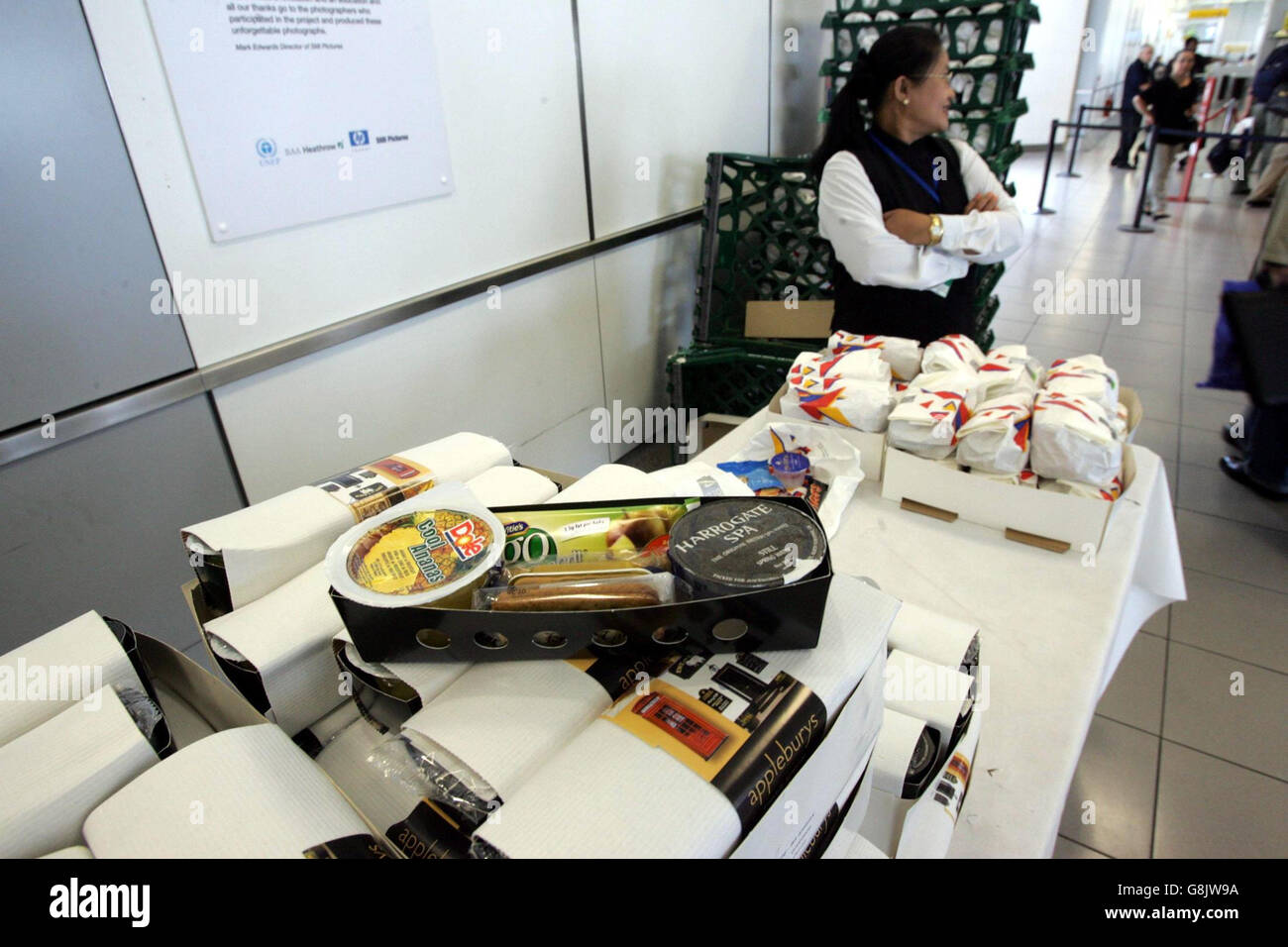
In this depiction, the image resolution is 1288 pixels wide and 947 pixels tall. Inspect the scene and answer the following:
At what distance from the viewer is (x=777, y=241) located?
2846mm

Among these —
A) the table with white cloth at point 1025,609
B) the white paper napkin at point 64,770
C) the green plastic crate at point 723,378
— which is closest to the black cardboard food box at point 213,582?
the white paper napkin at point 64,770

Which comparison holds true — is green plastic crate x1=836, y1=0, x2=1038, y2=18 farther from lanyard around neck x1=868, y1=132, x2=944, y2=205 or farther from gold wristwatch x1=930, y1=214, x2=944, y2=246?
gold wristwatch x1=930, y1=214, x2=944, y2=246

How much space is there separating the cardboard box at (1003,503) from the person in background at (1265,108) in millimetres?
5017

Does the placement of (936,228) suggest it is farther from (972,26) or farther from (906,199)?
(972,26)

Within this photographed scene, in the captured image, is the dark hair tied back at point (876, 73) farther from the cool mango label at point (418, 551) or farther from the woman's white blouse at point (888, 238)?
the cool mango label at point (418, 551)

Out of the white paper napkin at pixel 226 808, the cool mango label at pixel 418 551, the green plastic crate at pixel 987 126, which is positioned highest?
the green plastic crate at pixel 987 126

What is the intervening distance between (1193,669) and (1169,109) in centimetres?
703

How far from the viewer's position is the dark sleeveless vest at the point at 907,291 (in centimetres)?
201

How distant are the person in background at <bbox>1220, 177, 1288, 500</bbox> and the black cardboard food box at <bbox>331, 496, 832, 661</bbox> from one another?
2665mm

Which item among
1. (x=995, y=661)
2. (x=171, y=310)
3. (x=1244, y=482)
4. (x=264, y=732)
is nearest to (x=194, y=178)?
(x=171, y=310)

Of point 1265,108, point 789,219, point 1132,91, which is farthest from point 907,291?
point 1132,91

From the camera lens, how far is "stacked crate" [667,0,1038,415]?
2572 mm

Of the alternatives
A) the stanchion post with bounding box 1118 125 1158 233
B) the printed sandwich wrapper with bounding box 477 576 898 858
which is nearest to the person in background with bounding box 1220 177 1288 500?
the printed sandwich wrapper with bounding box 477 576 898 858

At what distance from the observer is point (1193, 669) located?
1.98 meters
